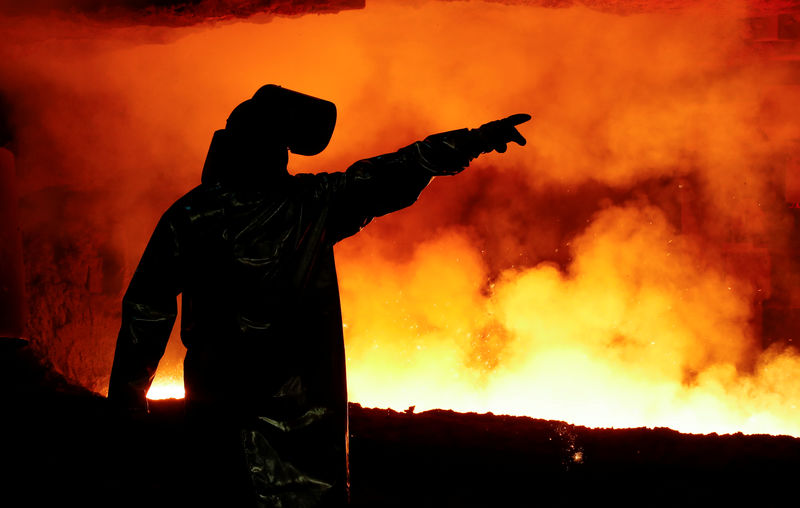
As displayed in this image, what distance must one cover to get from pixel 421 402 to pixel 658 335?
3.13 metres

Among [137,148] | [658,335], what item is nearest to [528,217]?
[658,335]

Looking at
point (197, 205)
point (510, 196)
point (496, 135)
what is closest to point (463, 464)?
point (496, 135)

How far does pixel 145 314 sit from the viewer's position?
2189 millimetres

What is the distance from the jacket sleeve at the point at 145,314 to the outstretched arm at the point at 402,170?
0.58m

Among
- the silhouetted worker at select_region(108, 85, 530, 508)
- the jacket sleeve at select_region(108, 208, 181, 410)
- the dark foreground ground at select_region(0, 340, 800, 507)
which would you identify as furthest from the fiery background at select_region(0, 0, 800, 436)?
the jacket sleeve at select_region(108, 208, 181, 410)

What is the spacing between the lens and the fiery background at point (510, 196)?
718cm

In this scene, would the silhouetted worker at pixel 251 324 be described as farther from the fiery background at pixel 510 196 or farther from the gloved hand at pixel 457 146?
the fiery background at pixel 510 196

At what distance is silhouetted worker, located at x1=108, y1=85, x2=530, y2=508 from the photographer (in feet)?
7.10

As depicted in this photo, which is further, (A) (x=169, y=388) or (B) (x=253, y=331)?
(A) (x=169, y=388)

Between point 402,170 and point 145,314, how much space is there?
1008mm

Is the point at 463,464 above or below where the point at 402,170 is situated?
below

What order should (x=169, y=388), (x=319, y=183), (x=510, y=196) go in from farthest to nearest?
(x=510, y=196), (x=169, y=388), (x=319, y=183)

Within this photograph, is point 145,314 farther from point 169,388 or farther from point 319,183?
point 169,388

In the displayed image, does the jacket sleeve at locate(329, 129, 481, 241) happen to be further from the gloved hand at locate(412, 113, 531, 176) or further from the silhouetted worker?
the silhouetted worker
